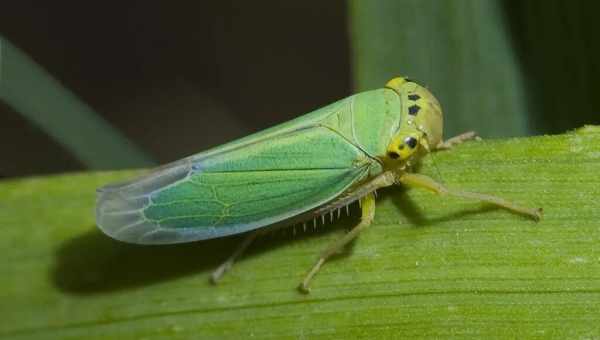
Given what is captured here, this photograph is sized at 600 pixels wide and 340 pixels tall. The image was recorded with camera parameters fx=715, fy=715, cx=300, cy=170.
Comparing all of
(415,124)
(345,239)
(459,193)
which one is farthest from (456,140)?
(345,239)

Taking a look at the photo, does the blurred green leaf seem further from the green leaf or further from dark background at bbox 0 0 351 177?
dark background at bbox 0 0 351 177

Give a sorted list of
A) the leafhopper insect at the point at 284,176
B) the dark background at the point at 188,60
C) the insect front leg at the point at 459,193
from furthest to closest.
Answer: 1. the dark background at the point at 188,60
2. the leafhopper insect at the point at 284,176
3. the insect front leg at the point at 459,193

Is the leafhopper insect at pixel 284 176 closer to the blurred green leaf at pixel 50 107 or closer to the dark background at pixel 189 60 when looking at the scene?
the blurred green leaf at pixel 50 107

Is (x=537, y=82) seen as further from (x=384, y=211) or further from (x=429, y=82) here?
(x=384, y=211)

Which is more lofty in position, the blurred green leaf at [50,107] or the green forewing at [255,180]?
the blurred green leaf at [50,107]

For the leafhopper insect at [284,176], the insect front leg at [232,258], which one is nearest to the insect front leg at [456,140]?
the leafhopper insect at [284,176]

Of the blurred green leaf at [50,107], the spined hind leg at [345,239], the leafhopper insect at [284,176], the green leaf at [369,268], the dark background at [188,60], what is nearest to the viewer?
the green leaf at [369,268]

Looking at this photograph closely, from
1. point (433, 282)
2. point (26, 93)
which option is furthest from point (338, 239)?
point (26, 93)

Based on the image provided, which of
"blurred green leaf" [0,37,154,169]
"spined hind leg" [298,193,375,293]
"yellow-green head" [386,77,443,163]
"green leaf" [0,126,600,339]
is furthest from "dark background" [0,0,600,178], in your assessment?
"spined hind leg" [298,193,375,293]
